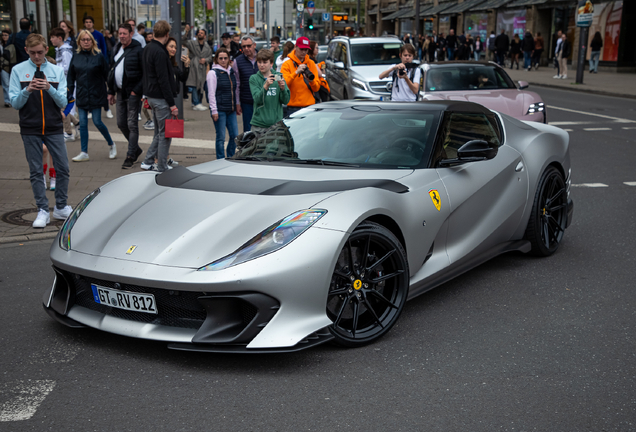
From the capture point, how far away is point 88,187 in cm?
862

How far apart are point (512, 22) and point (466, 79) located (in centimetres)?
3361

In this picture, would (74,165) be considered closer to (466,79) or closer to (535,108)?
(466,79)

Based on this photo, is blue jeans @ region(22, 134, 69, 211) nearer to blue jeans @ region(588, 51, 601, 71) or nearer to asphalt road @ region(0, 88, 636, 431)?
asphalt road @ region(0, 88, 636, 431)

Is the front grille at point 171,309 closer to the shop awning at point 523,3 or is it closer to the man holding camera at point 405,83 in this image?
the man holding camera at point 405,83

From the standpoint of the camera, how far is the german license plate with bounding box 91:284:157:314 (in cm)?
364

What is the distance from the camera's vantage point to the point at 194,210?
13.0 feet

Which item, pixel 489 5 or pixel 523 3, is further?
pixel 489 5

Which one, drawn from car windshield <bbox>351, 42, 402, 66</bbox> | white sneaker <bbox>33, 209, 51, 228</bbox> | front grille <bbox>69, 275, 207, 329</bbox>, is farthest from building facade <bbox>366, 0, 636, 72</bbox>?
front grille <bbox>69, 275, 207, 329</bbox>

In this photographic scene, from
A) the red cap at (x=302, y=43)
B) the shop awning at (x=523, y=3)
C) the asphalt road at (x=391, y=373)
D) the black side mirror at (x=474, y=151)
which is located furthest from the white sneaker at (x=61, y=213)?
the shop awning at (x=523, y=3)

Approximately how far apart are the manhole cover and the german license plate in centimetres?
355

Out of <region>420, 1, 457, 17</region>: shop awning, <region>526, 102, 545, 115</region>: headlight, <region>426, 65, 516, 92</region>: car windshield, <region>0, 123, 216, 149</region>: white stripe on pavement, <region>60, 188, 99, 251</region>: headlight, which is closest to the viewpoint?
<region>60, 188, 99, 251</region>: headlight

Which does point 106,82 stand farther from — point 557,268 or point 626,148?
point 626,148

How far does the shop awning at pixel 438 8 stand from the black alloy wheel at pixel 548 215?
163 ft

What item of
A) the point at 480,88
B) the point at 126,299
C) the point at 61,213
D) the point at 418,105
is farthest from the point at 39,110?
the point at 480,88
